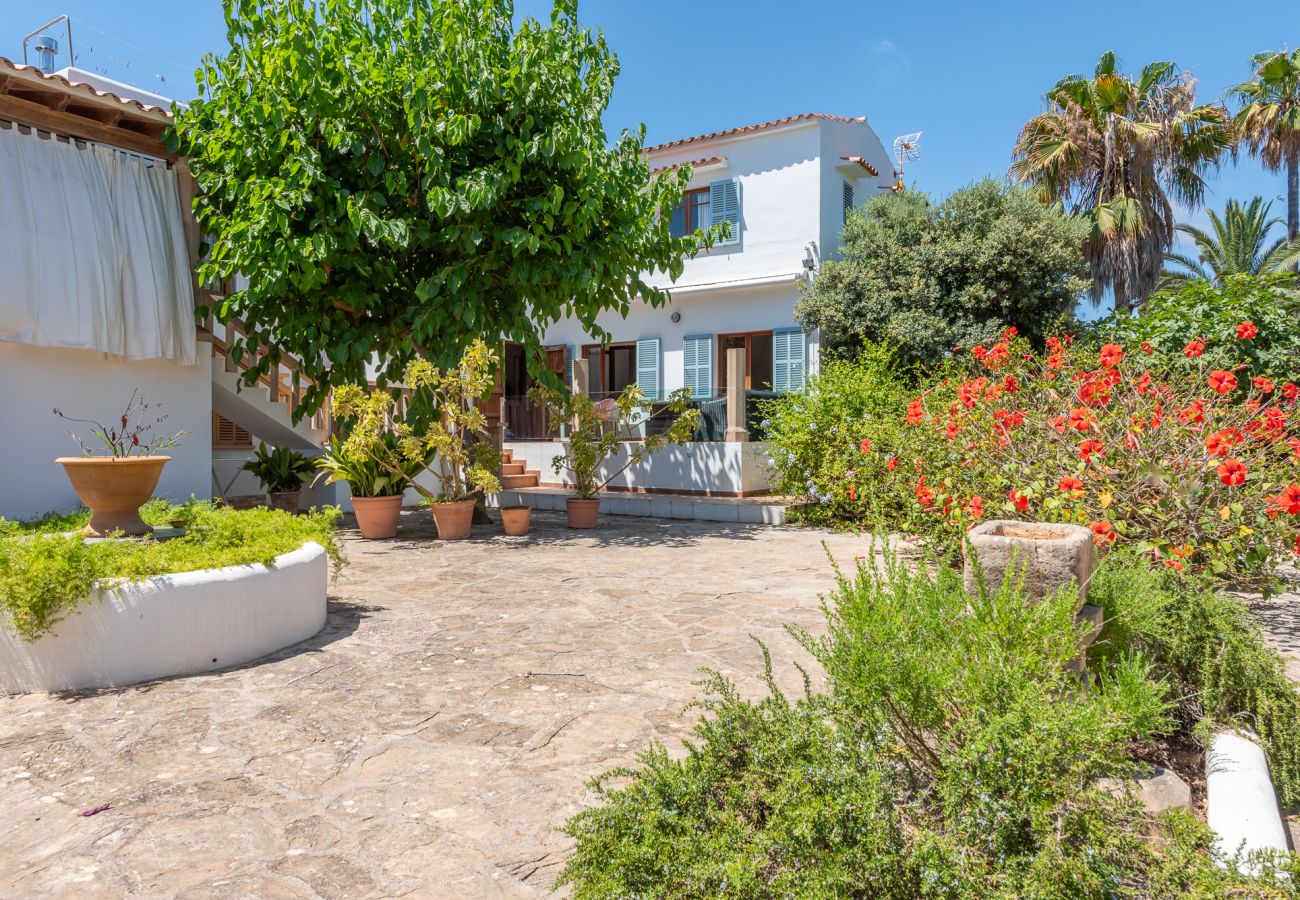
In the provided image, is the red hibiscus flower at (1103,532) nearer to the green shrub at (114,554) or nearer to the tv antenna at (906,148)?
the green shrub at (114,554)

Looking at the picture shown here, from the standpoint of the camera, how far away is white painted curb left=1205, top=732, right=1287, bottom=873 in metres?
2.41

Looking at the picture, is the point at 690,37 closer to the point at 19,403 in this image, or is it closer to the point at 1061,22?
the point at 1061,22

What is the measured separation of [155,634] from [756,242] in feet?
45.0

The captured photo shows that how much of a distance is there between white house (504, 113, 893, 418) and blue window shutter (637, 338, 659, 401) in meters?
0.02

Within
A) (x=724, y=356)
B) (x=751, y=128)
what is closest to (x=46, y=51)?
(x=751, y=128)

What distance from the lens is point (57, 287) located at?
25.7 ft

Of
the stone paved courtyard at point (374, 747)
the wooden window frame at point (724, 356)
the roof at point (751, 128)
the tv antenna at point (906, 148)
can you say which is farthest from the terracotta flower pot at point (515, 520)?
the tv antenna at point (906, 148)

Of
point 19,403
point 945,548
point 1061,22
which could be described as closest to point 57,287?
point 19,403

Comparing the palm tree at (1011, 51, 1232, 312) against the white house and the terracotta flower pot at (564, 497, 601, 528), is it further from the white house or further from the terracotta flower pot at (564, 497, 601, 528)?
the terracotta flower pot at (564, 497, 601, 528)

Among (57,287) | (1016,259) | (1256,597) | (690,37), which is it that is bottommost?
(1256,597)

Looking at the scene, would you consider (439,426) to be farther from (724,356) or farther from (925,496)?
(724,356)

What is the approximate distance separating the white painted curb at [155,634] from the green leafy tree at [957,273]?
35.2 ft

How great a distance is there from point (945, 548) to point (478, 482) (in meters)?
5.01

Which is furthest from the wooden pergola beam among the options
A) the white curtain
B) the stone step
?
the stone step
